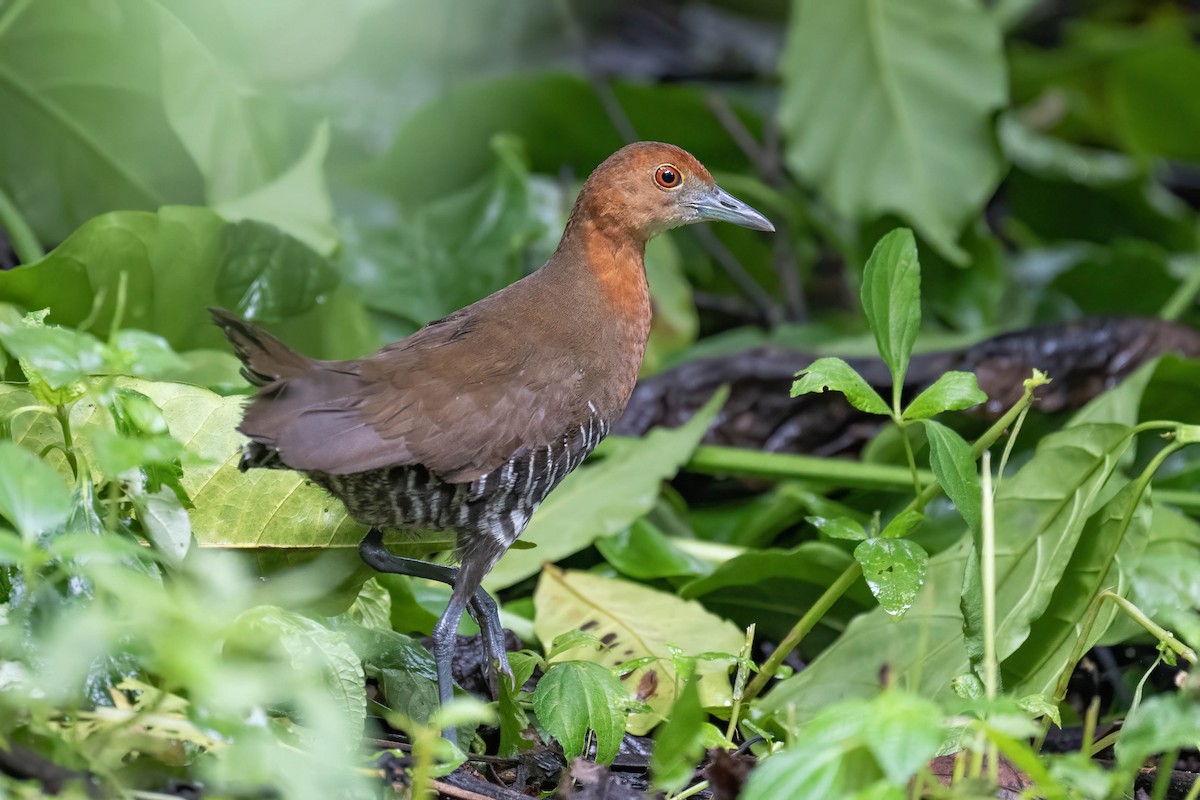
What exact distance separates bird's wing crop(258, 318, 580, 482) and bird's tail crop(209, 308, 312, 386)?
3 cm

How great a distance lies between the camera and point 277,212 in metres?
2.72

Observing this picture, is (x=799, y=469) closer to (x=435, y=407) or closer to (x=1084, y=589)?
(x=1084, y=589)

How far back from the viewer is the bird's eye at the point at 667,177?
2.25m

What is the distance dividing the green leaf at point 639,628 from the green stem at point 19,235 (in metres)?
1.28

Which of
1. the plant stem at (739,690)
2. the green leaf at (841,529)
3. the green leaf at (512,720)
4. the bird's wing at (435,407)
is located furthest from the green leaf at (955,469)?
the green leaf at (512,720)

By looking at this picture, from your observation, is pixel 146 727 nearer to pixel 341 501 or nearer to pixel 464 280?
pixel 341 501

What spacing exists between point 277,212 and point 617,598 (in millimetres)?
1163

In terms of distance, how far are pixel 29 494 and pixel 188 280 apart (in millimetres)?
1248

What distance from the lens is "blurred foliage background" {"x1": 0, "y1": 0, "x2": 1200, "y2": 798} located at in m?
1.38

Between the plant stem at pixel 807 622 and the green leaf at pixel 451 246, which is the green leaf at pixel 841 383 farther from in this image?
the green leaf at pixel 451 246

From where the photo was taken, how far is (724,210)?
93.0 inches

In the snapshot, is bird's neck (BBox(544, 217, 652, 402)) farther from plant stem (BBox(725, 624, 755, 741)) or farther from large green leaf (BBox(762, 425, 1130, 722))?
large green leaf (BBox(762, 425, 1130, 722))

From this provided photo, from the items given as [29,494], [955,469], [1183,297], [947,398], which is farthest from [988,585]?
[1183,297]

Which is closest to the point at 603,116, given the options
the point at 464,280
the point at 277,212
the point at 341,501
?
the point at 464,280
